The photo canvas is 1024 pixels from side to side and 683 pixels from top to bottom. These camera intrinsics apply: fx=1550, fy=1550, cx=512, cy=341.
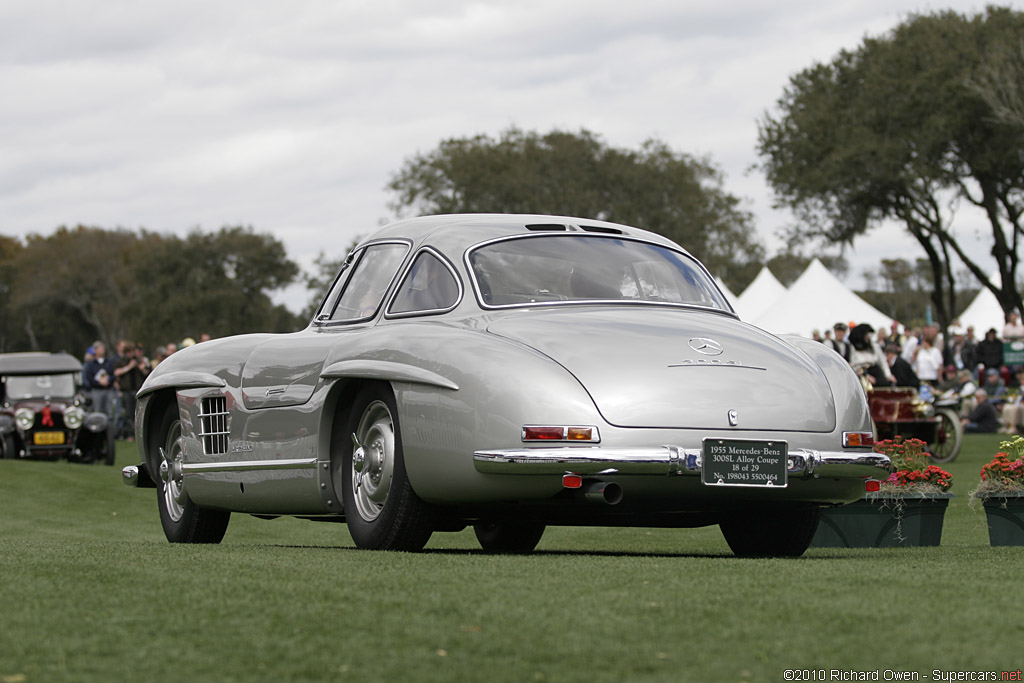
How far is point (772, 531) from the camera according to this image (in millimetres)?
8359

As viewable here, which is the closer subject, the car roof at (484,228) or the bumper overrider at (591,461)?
the bumper overrider at (591,461)

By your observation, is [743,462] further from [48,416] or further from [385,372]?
[48,416]

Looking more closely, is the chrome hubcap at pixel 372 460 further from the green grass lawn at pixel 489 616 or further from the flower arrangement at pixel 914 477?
the flower arrangement at pixel 914 477

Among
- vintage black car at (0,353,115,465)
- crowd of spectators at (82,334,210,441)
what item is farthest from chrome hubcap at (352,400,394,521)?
crowd of spectators at (82,334,210,441)

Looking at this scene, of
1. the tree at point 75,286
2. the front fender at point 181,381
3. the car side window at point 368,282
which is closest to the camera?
the car side window at point 368,282

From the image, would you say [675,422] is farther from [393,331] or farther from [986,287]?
[986,287]

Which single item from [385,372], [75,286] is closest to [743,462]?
[385,372]

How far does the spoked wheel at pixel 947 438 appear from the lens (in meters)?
20.2

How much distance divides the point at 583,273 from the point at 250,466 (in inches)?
86.6

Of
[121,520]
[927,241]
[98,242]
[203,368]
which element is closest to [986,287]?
[927,241]

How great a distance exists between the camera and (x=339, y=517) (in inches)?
328

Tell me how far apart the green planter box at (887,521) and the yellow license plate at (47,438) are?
17.7 m

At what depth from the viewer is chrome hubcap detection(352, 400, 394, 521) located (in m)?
7.62

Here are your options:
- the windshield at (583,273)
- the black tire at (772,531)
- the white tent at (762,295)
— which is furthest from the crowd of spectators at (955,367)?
the white tent at (762,295)
